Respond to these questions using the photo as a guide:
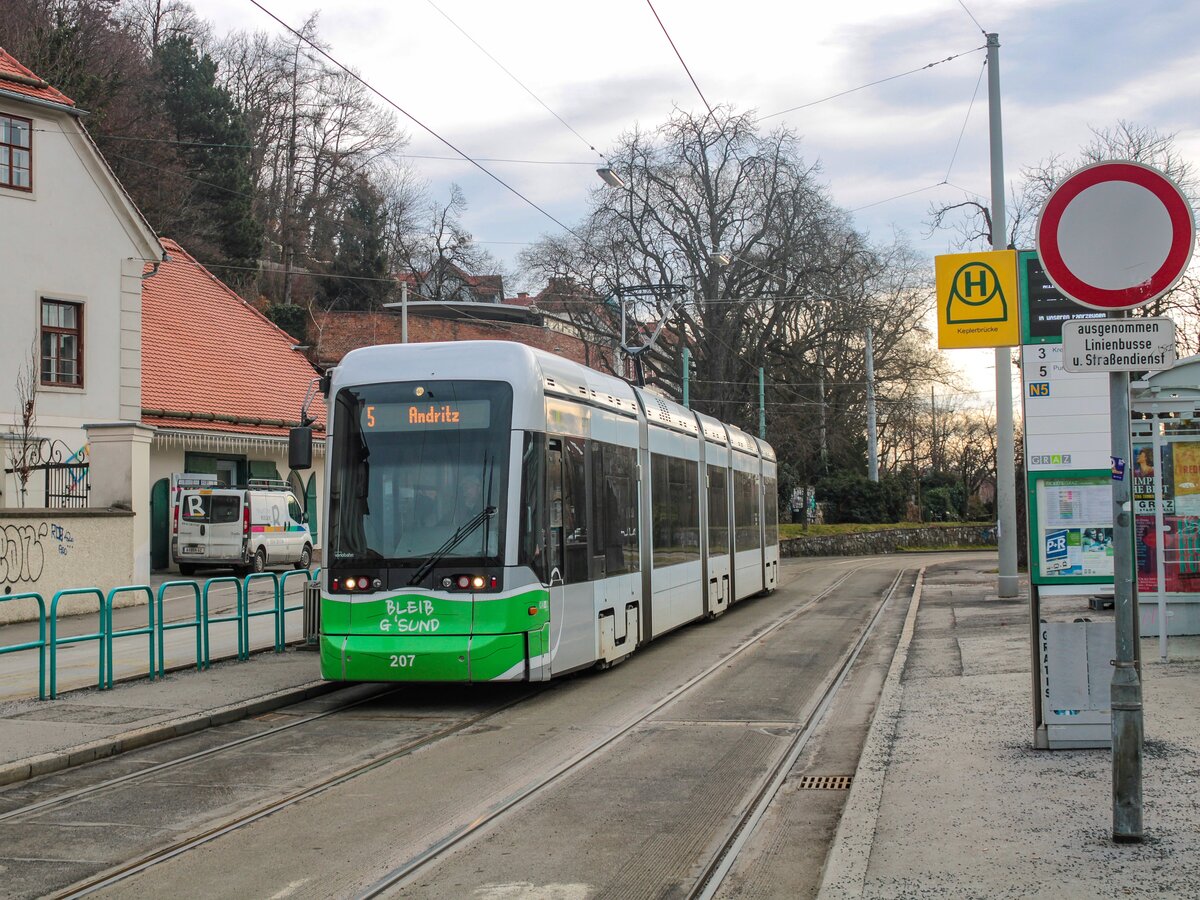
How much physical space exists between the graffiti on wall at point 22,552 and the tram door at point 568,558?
473 inches

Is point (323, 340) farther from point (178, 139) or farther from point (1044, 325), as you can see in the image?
point (1044, 325)

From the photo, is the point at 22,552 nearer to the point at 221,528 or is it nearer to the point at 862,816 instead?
the point at 221,528

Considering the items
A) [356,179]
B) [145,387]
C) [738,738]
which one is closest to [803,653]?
[738,738]

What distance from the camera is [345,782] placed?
8750 mm

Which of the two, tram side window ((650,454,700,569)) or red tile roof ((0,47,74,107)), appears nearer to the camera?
tram side window ((650,454,700,569))

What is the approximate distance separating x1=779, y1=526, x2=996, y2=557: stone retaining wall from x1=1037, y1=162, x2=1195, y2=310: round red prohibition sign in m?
40.7

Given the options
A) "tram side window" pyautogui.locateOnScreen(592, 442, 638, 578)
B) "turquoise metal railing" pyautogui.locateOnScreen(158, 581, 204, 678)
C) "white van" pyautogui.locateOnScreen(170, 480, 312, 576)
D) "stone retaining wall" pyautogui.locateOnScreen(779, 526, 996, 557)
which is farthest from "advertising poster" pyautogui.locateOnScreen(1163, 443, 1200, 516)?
"stone retaining wall" pyautogui.locateOnScreen(779, 526, 996, 557)

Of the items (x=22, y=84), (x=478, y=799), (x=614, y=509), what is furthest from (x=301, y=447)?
(x=22, y=84)

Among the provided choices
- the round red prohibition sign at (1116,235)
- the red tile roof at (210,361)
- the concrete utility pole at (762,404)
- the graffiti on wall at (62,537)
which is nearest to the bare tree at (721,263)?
the concrete utility pole at (762,404)

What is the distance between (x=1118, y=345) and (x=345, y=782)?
5616 millimetres

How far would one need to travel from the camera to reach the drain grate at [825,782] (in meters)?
8.66

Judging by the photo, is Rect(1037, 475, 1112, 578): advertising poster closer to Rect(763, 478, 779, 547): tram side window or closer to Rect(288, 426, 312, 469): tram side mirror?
Rect(288, 426, 312, 469): tram side mirror

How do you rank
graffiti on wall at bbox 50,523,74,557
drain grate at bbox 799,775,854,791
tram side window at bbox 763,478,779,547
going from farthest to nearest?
tram side window at bbox 763,478,779,547 → graffiti on wall at bbox 50,523,74,557 → drain grate at bbox 799,775,854,791

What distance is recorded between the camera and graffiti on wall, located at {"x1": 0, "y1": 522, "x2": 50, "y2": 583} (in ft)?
68.3
